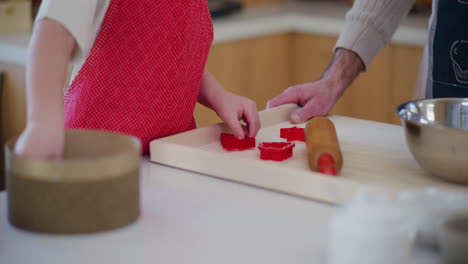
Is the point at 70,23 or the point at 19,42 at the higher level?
the point at 70,23

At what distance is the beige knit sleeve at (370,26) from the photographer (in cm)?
167

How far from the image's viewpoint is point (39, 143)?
2.65 feet

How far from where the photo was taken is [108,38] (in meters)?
1.09

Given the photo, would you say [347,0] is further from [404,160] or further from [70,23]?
[70,23]

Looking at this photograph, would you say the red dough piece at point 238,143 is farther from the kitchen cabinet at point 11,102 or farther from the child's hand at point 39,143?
the kitchen cabinet at point 11,102

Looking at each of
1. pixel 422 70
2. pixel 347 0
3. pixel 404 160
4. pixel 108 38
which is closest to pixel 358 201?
pixel 404 160

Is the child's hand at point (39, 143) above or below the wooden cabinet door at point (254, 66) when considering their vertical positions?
above

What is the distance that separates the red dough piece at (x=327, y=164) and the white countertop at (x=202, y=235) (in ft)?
0.16

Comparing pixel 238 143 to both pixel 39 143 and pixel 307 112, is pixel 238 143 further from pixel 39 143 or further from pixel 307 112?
pixel 39 143

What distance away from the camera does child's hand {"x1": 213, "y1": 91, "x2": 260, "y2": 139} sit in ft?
3.99

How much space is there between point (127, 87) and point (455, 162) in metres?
0.48

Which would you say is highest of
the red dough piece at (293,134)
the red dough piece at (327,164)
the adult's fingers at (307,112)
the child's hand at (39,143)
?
the child's hand at (39,143)

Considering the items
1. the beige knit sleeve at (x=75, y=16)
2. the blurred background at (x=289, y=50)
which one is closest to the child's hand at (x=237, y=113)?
the beige knit sleeve at (x=75, y=16)

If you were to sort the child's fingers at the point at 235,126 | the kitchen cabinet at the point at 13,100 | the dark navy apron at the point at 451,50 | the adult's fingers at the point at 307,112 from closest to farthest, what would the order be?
1. the child's fingers at the point at 235,126
2. the adult's fingers at the point at 307,112
3. the dark navy apron at the point at 451,50
4. the kitchen cabinet at the point at 13,100
